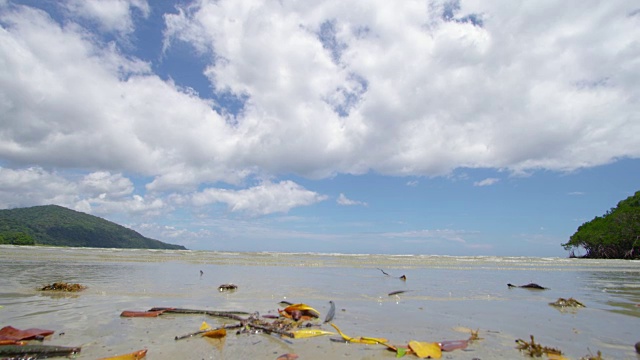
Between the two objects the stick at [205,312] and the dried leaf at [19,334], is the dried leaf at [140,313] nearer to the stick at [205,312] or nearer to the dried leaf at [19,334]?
the stick at [205,312]

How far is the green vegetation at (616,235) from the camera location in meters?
66.7

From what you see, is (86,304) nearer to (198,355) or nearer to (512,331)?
(198,355)

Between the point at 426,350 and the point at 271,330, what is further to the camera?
the point at 271,330

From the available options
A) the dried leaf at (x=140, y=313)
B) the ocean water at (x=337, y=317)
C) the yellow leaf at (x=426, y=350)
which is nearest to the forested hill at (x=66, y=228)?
the ocean water at (x=337, y=317)

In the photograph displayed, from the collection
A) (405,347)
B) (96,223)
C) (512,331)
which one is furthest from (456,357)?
(96,223)

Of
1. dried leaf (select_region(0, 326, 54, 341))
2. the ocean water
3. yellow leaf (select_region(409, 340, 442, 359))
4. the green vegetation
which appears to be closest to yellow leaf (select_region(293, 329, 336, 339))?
the ocean water

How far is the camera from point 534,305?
42.2 feet

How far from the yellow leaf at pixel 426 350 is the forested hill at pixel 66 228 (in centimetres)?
13046

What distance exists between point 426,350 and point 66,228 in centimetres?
15633

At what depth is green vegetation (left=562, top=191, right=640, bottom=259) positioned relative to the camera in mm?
66688

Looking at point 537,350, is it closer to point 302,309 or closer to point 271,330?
point 271,330

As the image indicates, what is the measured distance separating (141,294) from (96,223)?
163 metres

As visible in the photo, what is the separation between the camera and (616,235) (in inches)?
2714

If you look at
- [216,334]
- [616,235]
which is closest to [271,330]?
[216,334]
